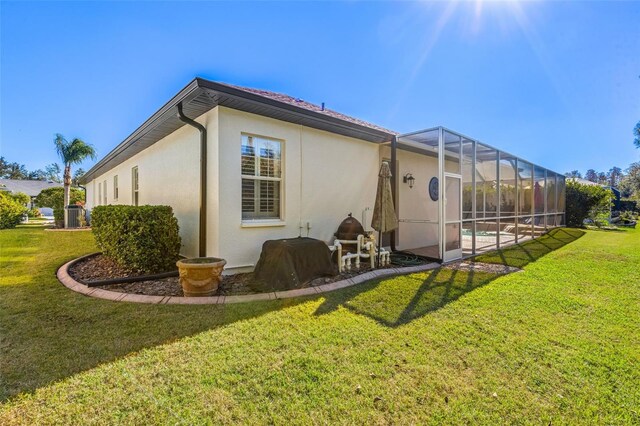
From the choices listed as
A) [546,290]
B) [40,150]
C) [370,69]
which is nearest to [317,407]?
[546,290]

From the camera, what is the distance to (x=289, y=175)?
643 cm

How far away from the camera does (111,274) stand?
5918 millimetres

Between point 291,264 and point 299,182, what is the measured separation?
2.23m

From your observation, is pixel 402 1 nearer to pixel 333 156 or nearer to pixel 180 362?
pixel 333 156

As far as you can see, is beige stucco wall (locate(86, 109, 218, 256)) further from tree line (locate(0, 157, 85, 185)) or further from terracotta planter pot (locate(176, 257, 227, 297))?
tree line (locate(0, 157, 85, 185))

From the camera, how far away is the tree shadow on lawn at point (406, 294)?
3855mm

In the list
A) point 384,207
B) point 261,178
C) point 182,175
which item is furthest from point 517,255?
point 182,175

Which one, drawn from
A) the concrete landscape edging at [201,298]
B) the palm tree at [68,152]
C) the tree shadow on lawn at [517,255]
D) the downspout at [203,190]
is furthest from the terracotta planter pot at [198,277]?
the palm tree at [68,152]

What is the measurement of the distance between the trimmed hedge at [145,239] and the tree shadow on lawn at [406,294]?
3539 millimetres

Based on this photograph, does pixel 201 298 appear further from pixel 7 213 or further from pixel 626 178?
pixel 626 178

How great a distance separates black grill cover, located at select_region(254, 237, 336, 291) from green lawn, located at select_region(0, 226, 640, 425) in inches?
30.6

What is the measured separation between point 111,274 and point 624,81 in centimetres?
1901

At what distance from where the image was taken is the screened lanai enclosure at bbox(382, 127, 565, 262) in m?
7.56

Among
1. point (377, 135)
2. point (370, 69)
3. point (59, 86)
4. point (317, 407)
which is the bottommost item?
point (317, 407)
